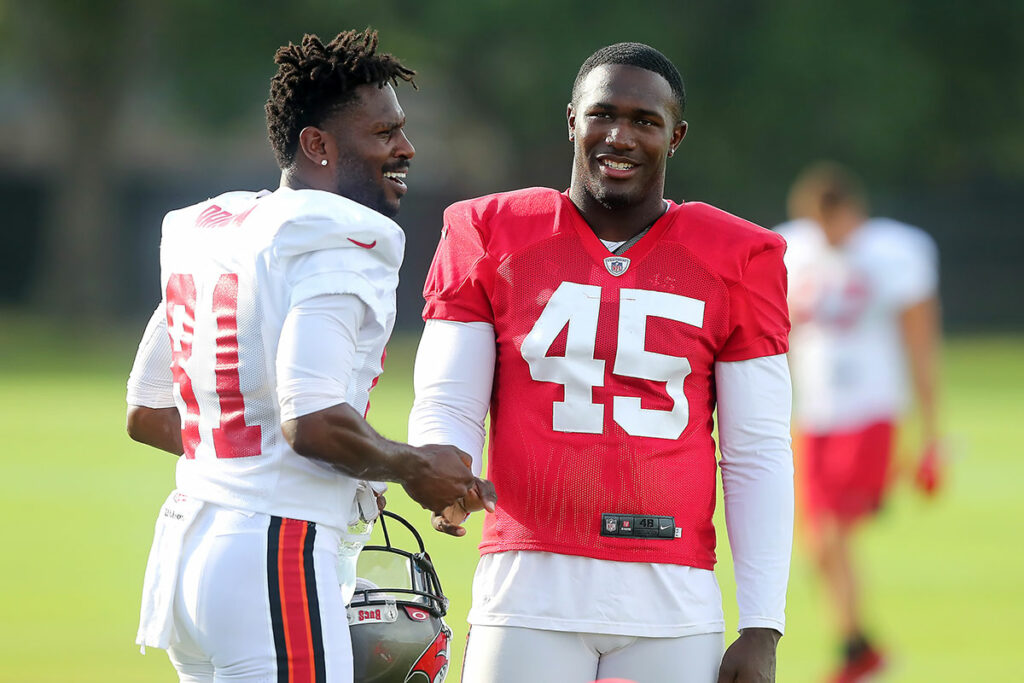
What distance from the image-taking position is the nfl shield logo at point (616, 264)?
3141mm

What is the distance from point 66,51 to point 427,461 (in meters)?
26.4

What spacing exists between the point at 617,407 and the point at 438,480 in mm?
388

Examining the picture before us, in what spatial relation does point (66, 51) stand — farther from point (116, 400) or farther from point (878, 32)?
point (878, 32)

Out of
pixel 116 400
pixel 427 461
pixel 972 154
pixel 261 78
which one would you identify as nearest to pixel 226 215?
pixel 427 461

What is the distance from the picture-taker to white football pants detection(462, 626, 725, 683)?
3.03 m

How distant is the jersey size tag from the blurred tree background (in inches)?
944

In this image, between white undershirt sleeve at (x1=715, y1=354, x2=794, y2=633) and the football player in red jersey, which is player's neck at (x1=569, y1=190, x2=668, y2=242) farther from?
white undershirt sleeve at (x1=715, y1=354, x2=794, y2=633)

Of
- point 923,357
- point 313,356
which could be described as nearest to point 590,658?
point 313,356

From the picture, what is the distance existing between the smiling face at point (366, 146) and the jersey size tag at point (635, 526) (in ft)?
2.65

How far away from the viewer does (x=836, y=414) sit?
7.60 metres

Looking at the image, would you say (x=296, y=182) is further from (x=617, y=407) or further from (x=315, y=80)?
(x=617, y=407)

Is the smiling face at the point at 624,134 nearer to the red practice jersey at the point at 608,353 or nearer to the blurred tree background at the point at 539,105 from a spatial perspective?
the red practice jersey at the point at 608,353

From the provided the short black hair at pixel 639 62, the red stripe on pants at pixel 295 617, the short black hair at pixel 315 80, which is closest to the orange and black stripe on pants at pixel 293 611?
the red stripe on pants at pixel 295 617

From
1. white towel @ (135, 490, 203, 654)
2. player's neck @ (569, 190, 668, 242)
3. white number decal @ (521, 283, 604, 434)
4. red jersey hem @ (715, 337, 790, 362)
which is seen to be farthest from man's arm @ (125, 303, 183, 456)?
red jersey hem @ (715, 337, 790, 362)
